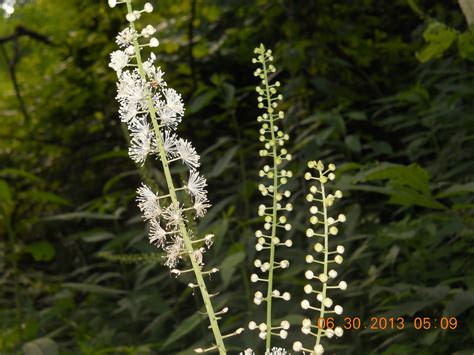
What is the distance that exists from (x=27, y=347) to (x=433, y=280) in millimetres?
1466

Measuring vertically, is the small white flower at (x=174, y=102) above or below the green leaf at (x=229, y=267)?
above

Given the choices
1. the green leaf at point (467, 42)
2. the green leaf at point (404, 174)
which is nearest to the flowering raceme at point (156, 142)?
the green leaf at point (404, 174)

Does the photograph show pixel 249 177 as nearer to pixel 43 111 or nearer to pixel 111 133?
pixel 111 133

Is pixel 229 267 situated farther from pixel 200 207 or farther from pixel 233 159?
pixel 233 159

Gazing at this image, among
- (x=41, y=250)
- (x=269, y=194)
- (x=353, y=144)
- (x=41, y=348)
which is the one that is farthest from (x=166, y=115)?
(x=41, y=250)

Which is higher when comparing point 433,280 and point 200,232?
point 200,232

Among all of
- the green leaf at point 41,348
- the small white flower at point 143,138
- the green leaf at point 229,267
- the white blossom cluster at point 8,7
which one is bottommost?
the green leaf at point 41,348

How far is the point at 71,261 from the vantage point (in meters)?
4.53

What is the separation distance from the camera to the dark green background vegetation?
2.55 metres

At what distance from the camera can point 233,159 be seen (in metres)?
4.35

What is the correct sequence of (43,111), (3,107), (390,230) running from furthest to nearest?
(3,107), (43,111), (390,230)

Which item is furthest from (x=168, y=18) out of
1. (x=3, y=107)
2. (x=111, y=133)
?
(x=3, y=107)

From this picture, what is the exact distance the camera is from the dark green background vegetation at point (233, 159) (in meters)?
2.55
